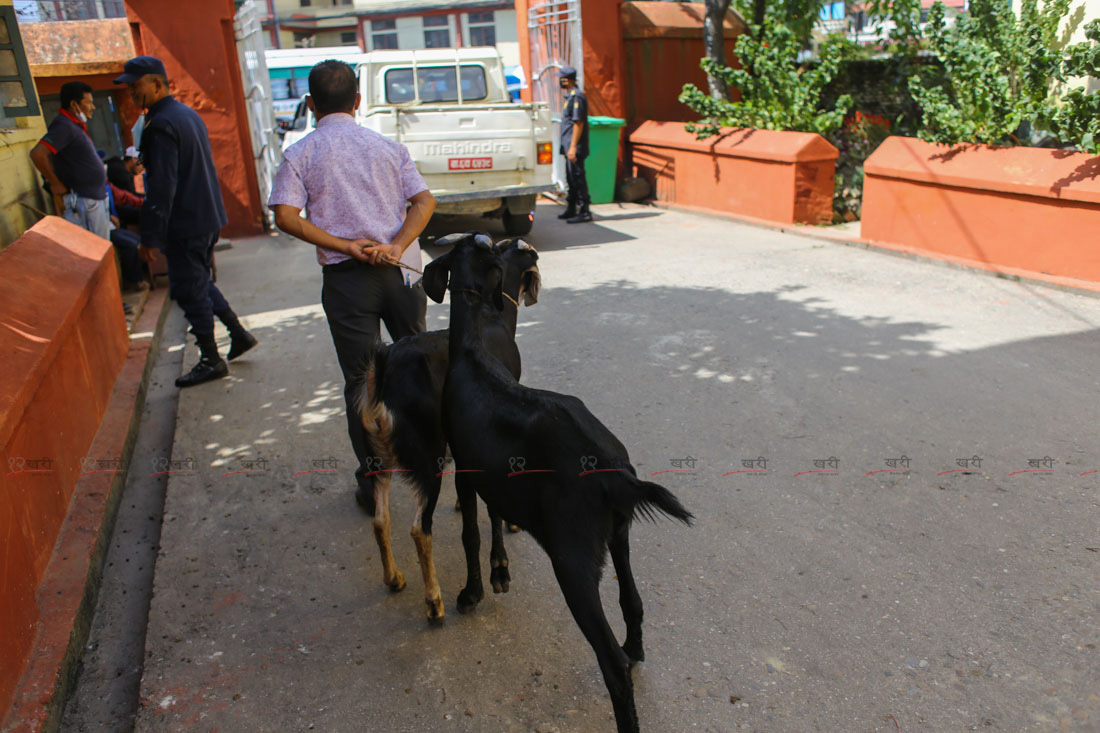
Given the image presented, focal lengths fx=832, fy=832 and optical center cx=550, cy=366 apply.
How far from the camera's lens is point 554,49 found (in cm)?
1309

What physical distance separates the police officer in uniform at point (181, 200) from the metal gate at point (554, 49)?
23.3ft

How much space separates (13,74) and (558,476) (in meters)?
6.23

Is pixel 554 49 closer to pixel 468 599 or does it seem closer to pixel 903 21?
pixel 903 21

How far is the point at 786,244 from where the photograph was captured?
358 inches

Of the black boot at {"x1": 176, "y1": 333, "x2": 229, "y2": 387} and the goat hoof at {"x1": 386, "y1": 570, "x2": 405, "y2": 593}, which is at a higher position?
the black boot at {"x1": 176, "y1": 333, "x2": 229, "y2": 387}

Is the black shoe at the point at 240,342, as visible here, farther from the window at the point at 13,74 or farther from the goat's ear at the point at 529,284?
the goat's ear at the point at 529,284

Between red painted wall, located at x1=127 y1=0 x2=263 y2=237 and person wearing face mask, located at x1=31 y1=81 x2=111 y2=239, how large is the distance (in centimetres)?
371

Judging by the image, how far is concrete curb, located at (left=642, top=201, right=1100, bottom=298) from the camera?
6.58 m

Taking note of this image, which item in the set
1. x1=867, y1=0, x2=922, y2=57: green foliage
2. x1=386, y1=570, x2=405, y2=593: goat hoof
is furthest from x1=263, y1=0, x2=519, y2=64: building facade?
x1=386, y1=570, x2=405, y2=593: goat hoof

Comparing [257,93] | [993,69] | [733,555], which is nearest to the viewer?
[733,555]

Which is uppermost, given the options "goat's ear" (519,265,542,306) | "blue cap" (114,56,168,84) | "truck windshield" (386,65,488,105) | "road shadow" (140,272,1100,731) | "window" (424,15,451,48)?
"window" (424,15,451,48)

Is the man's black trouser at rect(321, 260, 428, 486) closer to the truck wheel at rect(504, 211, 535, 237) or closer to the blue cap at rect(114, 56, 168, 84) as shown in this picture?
the blue cap at rect(114, 56, 168, 84)

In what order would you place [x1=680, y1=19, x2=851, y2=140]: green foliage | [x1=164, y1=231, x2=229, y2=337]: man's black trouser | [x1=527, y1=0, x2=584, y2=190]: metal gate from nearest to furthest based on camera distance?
[x1=164, y1=231, x2=229, y2=337]: man's black trouser
[x1=680, y1=19, x2=851, y2=140]: green foliage
[x1=527, y1=0, x2=584, y2=190]: metal gate

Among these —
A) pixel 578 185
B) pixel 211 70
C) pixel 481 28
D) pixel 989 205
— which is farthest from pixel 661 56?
pixel 481 28
